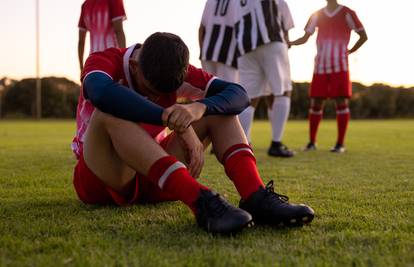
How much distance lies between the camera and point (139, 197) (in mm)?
2322

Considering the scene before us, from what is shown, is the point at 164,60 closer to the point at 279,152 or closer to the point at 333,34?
the point at 279,152

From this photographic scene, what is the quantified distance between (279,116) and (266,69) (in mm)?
549

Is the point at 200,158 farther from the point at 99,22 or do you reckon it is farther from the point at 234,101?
the point at 99,22

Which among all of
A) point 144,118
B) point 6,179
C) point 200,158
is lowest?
point 6,179

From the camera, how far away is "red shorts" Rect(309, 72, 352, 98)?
21.0ft

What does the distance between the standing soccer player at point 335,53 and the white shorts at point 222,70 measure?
1193mm

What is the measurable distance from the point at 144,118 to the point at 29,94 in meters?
44.5

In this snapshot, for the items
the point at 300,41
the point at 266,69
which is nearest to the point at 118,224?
the point at 266,69

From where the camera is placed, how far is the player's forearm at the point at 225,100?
80.7 inches

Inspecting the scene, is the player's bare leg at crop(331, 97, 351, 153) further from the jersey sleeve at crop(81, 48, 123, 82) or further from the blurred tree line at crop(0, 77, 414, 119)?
the blurred tree line at crop(0, 77, 414, 119)

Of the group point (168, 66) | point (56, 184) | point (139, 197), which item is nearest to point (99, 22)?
point (56, 184)

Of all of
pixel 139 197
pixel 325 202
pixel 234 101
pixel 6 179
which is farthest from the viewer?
pixel 6 179

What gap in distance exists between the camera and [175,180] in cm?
181

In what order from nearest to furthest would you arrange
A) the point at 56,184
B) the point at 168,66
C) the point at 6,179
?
the point at 168,66 < the point at 56,184 < the point at 6,179
